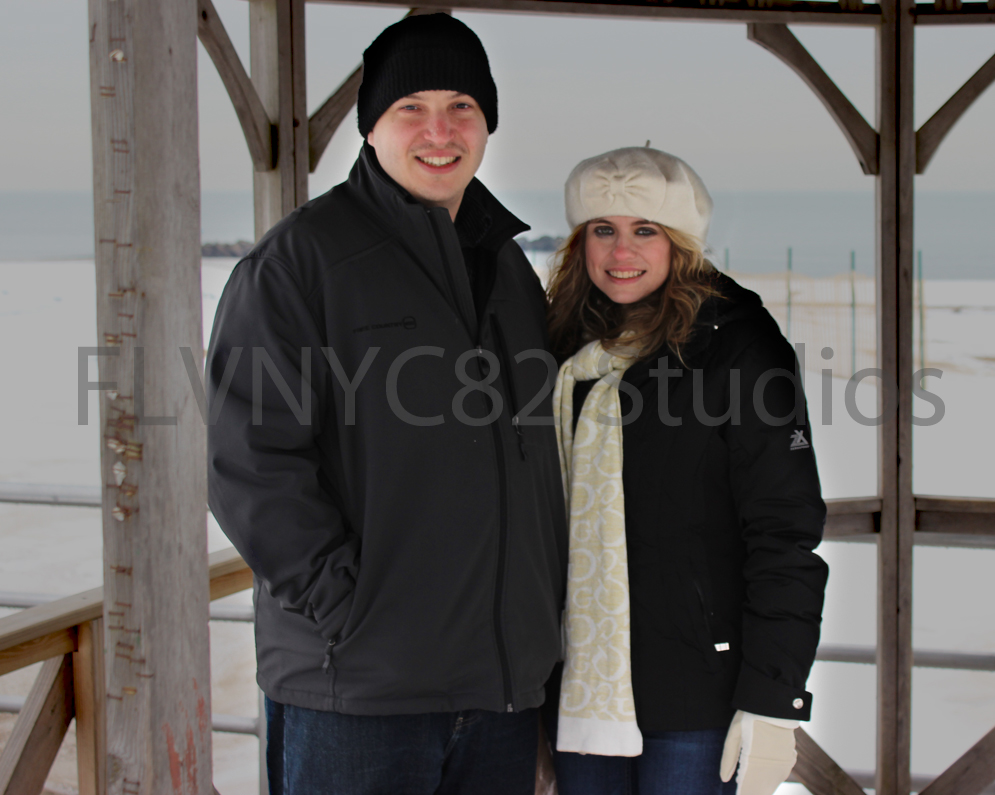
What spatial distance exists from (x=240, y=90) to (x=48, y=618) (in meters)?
1.47

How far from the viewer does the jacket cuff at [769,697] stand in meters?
1.49

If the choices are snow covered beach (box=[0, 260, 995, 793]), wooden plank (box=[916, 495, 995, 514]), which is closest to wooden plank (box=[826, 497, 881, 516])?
wooden plank (box=[916, 495, 995, 514])

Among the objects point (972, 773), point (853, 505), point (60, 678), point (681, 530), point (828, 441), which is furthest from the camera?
point (828, 441)

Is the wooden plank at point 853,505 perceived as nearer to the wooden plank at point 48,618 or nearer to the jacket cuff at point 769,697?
the jacket cuff at point 769,697

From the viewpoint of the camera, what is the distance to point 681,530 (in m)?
1.57

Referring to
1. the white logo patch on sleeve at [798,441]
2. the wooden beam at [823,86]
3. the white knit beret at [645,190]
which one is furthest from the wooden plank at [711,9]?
the white logo patch on sleeve at [798,441]

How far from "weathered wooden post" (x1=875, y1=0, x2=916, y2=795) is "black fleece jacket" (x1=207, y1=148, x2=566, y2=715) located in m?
1.96

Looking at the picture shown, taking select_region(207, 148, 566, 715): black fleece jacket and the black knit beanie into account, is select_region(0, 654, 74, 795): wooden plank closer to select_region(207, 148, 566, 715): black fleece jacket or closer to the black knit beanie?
select_region(207, 148, 566, 715): black fleece jacket

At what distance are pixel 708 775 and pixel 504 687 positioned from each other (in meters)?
0.47

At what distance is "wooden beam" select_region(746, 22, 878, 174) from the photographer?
2.80 meters

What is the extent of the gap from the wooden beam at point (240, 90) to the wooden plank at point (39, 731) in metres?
1.44

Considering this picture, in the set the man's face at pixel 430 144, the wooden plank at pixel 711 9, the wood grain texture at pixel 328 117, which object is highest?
the wooden plank at pixel 711 9

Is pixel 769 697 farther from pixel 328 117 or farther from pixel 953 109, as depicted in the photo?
pixel 953 109

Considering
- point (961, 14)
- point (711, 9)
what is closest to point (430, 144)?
point (711, 9)
